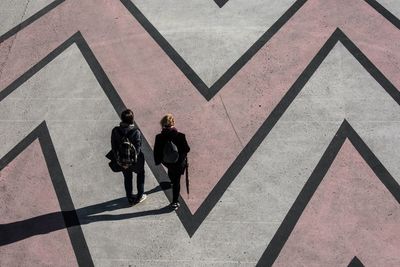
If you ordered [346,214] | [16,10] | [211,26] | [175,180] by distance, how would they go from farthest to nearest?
[16,10]
[211,26]
[346,214]
[175,180]

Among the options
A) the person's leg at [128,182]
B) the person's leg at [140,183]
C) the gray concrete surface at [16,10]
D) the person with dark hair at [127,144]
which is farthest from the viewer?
the gray concrete surface at [16,10]

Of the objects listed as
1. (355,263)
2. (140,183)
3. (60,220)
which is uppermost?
(140,183)

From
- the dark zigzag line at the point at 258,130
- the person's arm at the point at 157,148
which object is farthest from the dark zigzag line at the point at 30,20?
the person's arm at the point at 157,148

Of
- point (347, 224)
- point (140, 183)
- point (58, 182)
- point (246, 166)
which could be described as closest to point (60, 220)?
point (58, 182)

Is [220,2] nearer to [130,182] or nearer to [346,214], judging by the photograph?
[130,182]

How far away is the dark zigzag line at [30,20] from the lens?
→ 10.0 m

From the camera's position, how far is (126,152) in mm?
6414

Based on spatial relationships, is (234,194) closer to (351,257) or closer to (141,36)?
(351,257)

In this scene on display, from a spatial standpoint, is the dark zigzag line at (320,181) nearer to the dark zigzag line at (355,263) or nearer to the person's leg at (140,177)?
the dark zigzag line at (355,263)

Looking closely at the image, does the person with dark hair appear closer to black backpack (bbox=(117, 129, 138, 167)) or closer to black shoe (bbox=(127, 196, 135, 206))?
black backpack (bbox=(117, 129, 138, 167))

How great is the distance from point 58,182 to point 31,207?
0.53m

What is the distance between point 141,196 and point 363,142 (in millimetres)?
3400

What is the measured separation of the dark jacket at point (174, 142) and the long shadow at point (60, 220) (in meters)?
1.01

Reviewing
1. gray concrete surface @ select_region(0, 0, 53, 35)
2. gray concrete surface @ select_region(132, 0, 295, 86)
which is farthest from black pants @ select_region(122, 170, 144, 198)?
gray concrete surface @ select_region(0, 0, 53, 35)
